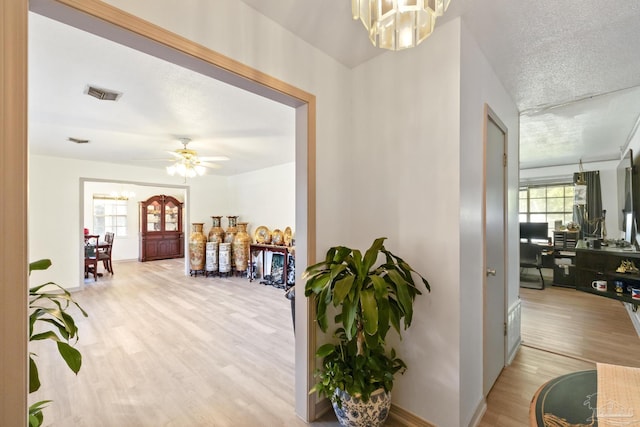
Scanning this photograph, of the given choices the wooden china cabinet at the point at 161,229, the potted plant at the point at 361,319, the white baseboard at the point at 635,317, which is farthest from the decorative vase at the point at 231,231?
the white baseboard at the point at 635,317

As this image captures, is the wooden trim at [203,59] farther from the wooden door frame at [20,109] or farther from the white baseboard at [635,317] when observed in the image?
the white baseboard at [635,317]

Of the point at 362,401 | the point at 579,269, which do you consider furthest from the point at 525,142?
the point at 362,401

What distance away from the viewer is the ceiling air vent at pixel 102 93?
2522 millimetres

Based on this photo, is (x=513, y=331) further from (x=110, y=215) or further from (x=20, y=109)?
(x=110, y=215)

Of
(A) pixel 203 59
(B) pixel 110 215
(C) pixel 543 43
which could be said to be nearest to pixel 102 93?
(A) pixel 203 59

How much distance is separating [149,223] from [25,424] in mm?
9206

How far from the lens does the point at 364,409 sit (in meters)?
1.64

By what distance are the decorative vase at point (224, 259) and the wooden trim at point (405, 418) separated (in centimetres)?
518

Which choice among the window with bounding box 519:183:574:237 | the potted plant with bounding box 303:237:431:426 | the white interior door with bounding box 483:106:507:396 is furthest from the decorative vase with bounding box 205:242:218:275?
the window with bounding box 519:183:574:237

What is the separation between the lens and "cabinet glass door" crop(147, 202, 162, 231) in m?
9.00

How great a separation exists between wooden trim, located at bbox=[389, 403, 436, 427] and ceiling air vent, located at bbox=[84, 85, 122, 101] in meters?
3.49

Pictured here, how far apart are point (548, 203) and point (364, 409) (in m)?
7.35

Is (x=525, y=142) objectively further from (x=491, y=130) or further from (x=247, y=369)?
(x=247, y=369)

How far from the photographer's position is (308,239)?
6.24 feet
